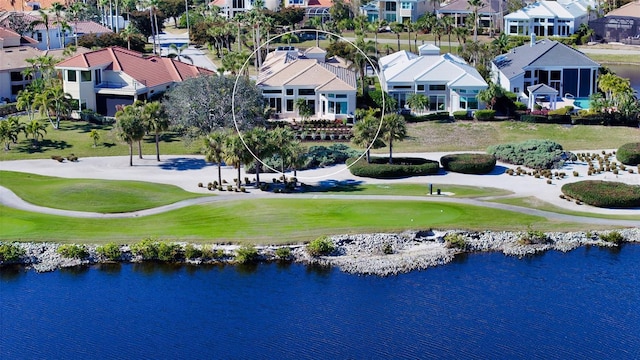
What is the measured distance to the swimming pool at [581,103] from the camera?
114m

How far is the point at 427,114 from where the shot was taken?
10888 cm

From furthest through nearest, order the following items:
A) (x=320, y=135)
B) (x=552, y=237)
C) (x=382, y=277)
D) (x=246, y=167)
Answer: (x=320, y=135) < (x=246, y=167) < (x=552, y=237) < (x=382, y=277)

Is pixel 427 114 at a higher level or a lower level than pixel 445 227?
higher

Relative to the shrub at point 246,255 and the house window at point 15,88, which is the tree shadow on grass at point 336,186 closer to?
the shrub at point 246,255

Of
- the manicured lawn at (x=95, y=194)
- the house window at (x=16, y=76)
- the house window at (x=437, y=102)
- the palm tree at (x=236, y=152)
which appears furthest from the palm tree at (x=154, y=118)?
the house window at (x=16, y=76)

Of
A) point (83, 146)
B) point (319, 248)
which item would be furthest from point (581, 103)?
point (319, 248)

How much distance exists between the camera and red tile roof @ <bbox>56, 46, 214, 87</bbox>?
11169 cm

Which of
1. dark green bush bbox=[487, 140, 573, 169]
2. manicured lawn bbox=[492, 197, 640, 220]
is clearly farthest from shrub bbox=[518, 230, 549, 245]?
dark green bush bbox=[487, 140, 573, 169]

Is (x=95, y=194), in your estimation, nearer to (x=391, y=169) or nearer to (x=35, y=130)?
(x=35, y=130)

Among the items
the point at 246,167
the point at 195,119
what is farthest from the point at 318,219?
the point at 195,119

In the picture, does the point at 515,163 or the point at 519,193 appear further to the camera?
the point at 515,163

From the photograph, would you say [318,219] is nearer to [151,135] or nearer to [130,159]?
[130,159]

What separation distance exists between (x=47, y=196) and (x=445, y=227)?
1223 inches

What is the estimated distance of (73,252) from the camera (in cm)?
6762
